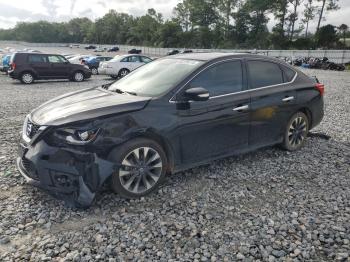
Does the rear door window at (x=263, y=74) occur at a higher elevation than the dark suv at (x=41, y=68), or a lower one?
higher

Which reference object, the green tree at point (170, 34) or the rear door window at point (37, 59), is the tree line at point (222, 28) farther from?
the rear door window at point (37, 59)

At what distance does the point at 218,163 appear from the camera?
5109mm

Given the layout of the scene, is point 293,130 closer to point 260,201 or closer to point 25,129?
point 260,201

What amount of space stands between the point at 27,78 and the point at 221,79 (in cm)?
1449

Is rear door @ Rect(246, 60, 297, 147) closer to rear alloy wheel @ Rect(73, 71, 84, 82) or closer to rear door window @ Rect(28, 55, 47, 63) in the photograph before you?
rear door window @ Rect(28, 55, 47, 63)

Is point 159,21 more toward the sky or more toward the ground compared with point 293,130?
more toward the sky

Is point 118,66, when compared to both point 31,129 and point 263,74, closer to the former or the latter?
point 263,74

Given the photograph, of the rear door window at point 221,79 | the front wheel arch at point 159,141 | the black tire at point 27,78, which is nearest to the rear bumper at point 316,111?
the rear door window at point 221,79

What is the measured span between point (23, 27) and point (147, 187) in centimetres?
17724

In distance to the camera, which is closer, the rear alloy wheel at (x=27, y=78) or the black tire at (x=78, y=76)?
the rear alloy wheel at (x=27, y=78)

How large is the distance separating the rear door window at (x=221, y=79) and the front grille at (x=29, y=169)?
2.11 m

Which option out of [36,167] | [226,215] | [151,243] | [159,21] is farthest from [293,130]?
[159,21]

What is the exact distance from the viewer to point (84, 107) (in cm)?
387

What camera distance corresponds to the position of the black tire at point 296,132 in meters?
5.54
